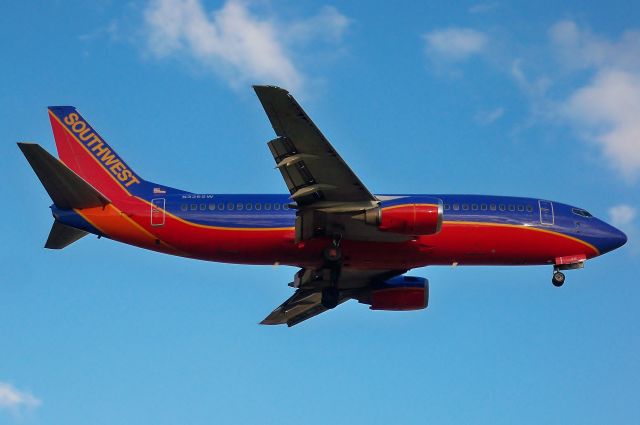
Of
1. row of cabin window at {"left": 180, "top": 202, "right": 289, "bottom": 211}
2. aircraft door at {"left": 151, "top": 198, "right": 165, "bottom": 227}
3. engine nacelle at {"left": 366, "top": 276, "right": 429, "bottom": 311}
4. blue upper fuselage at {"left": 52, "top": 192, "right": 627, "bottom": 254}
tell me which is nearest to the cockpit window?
blue upper fuselage at {"left": 52, "top": 192, "right": 627, "bottom": 254}

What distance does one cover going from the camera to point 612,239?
50031 millimetres

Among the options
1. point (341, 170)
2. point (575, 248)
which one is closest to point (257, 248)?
point (341, 170)

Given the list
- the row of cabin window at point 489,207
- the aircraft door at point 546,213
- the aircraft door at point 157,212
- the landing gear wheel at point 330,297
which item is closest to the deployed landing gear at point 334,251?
the landing gear wheel at point 330,297

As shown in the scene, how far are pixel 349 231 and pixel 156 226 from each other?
871 cm

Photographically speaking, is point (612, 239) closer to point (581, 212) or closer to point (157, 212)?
point (581, 212)

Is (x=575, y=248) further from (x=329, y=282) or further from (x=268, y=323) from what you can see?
(x=268, y=323)

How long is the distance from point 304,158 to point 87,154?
1279 centimetres

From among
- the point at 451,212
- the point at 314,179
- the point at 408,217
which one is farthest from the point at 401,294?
the point at 314,179

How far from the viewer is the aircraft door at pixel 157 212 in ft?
152

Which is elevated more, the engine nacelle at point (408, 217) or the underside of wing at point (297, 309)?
the engine nacelle at point (408, 217)

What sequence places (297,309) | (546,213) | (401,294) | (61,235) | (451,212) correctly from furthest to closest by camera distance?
(297,309) < (401,294) < (546,213) < (451,212) < (61,235)

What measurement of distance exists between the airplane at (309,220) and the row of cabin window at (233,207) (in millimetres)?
46

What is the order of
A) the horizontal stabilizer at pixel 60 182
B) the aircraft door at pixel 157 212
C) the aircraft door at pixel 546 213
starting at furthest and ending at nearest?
1. the aircraft door at pixel 546 213
2. the aircraft door at pixel 157 212
3. the horizontal stabilizer at pixel 60 182

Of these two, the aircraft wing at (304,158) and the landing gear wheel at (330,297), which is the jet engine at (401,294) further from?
the aircraft wing at (304,158)
